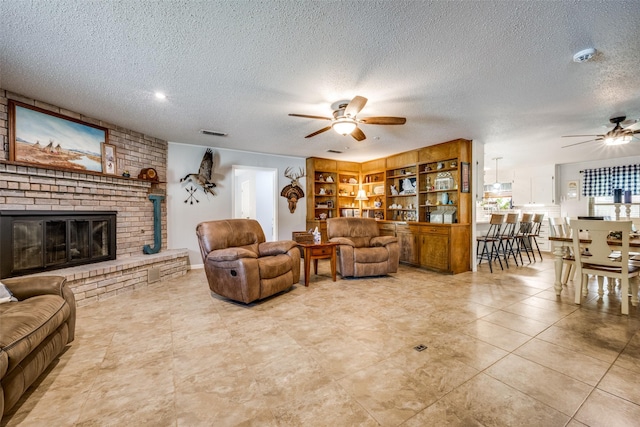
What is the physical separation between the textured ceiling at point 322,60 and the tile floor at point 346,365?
92.2 inches

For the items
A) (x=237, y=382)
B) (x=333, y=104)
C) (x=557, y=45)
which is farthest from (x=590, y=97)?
(x=237, y=382)

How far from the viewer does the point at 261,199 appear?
6820mm

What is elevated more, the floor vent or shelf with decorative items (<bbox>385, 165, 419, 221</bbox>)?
shelf with decorative items (<bbox>385, 165, 419, 221</bbox>)

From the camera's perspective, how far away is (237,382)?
5.61ft

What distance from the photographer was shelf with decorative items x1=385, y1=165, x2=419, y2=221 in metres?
5.89

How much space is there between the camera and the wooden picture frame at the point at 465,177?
4.72m

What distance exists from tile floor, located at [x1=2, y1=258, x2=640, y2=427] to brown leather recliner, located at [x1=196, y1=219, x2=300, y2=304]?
0.21 meters

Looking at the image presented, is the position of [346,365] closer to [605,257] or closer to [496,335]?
[496,335]

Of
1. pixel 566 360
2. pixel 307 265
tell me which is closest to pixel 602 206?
pixel 566 360

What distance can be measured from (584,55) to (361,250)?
3.21 meters

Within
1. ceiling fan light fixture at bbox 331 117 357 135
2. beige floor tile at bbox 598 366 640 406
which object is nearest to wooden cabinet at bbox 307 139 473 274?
ceiling fan light fixture at bbox 331 117 357 135

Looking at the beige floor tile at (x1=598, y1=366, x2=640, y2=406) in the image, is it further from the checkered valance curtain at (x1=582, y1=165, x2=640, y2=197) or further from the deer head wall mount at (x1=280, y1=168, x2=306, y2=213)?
the checkered valance curtain at (x1=582, y1=165, x2=640, y2=197)

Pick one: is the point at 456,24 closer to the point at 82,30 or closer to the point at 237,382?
the point at 82,30

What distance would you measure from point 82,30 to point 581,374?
163 inches
